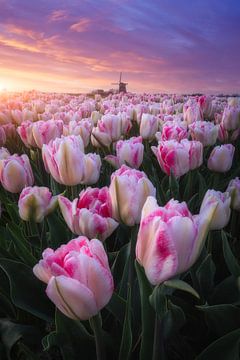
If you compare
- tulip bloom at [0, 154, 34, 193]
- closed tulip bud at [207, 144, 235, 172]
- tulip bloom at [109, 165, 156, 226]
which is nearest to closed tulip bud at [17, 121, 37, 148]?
tulip bloom at [0, 154, 34, 193]

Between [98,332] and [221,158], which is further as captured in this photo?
[221,158]

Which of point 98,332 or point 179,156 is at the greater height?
point 179,156

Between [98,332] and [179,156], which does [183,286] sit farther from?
[179,156]

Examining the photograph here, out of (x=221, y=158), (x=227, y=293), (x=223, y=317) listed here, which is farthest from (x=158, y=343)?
(x=221, y=158)

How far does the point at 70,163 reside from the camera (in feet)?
5.85

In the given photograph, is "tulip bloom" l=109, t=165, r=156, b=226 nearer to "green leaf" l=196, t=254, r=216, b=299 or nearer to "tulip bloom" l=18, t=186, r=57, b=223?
"green leaf" l=196, t=254, r=216, b=299

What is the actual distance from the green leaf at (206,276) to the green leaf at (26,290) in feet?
2.01

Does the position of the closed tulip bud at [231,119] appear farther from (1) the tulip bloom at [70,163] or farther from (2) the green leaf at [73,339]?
(2) the green leaf at [73,339]

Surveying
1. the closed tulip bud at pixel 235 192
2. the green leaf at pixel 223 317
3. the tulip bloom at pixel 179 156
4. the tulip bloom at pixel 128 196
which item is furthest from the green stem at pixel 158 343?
the tulip bloom at pixel 179 156

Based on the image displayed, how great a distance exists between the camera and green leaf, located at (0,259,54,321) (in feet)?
4.74

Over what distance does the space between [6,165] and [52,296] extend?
1193 mm

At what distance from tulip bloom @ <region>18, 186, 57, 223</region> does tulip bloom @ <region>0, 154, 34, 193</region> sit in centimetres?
30

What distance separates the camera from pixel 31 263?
162cm

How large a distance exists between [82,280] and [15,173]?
1213mm
